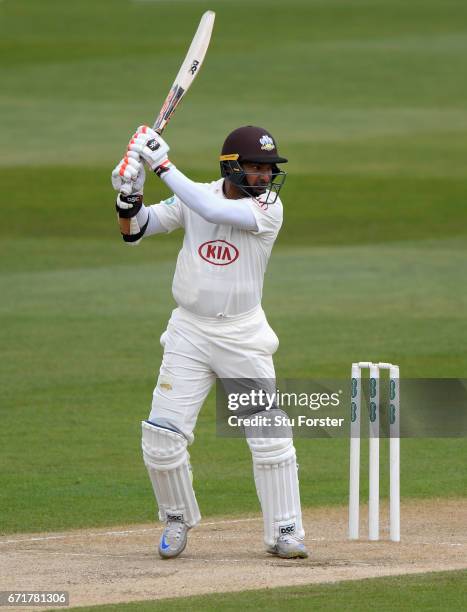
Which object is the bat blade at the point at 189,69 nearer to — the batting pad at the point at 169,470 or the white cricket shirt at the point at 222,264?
the white cricket shirt at the point at 222,264

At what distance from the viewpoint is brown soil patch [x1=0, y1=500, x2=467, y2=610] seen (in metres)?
7.00

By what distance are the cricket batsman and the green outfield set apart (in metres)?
1.58

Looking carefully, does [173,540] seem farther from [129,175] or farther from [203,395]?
[129,175]

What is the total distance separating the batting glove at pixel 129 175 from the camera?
754cm

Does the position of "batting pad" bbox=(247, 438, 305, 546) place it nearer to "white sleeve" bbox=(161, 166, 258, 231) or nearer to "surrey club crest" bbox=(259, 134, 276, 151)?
"white sleeve" bbox=(161, 166, 258, 231)

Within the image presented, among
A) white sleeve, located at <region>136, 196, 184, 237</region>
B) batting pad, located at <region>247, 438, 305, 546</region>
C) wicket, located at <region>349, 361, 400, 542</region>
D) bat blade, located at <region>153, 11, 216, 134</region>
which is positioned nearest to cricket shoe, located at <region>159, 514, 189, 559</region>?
batting pad, located at <region>247, 438, 305, 546</region>

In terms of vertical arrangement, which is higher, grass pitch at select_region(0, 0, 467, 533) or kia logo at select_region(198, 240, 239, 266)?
grass pitch at select_region(0, 0, 467, 533)

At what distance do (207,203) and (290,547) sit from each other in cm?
186

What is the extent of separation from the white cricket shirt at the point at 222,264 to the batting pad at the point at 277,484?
2.45 feet

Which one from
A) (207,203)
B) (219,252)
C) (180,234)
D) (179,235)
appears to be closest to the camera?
(207,203)

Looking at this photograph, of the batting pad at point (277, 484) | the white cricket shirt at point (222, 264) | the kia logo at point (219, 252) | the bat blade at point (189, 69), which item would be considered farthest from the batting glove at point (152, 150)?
the batting pad at point (277, 484)

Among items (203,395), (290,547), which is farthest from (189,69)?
(290,547)

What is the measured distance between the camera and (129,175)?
24.7 ft

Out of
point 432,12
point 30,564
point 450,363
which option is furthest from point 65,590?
point 432,12
